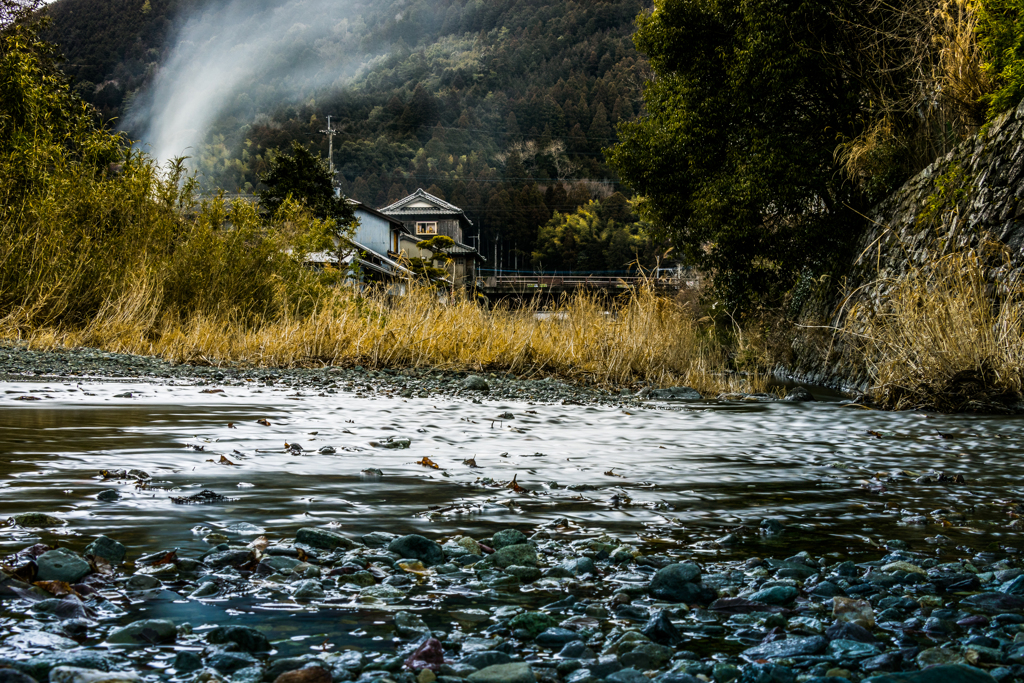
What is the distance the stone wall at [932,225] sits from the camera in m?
9.52

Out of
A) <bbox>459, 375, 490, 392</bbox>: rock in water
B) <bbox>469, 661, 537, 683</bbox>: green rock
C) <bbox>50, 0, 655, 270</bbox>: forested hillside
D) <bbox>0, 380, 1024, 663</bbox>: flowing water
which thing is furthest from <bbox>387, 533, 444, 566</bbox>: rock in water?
<bbox>50, 0, 655, 270</bbox>: forested hillside

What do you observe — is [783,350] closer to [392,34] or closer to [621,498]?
[621,498]

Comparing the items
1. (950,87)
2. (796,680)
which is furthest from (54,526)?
(950,87)

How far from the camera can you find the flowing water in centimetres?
242

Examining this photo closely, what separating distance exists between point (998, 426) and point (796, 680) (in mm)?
5895

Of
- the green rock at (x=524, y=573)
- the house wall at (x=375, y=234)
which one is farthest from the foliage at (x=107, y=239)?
the house wall at (x=375, y=234)

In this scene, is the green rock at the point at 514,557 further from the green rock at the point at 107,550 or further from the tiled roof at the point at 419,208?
the tiled roof at the point at 419,208

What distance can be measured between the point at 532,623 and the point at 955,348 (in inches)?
295

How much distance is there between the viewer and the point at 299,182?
3428 cm

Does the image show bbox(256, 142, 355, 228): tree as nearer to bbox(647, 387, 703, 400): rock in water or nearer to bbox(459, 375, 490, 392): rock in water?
bbox(459, 375, 490, 392): rock in water

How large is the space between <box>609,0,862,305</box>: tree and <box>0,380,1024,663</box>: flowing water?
878 cm

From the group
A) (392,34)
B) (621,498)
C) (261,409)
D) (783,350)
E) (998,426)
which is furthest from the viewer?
(392,34)

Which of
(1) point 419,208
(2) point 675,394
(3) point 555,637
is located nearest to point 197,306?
(2) point 675,394

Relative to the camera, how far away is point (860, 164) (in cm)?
1342
